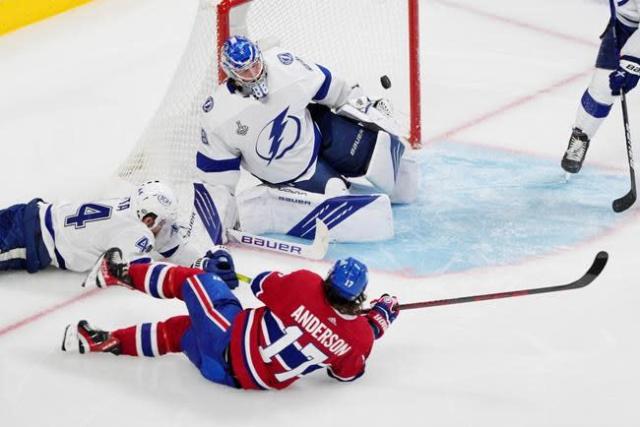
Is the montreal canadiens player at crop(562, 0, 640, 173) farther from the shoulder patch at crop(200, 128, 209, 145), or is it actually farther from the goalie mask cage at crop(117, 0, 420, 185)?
the shoulder patch at crop(200, 128, 209, 145)

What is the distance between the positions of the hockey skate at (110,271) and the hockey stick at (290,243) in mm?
679

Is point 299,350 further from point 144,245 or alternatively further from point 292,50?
point 292,50

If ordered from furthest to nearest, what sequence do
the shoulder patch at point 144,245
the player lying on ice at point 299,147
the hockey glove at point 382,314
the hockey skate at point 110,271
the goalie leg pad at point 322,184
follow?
1. the goalie leg pad at point 322,184
2. the player lying on ice at point 299,147
3. the shoulder patch at point 144,245
4. the hockey skate at point 110,271
5. the hockey glove at point 382,314

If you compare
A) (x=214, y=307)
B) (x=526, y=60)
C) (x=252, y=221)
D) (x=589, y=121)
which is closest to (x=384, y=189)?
(x=252, y=221)

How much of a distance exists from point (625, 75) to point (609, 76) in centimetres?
6

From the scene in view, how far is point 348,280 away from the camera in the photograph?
3771 millimetres

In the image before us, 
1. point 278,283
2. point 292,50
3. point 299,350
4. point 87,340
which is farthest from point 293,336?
point 292,50

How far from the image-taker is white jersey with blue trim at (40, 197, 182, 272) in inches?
177

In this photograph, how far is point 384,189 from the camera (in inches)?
200

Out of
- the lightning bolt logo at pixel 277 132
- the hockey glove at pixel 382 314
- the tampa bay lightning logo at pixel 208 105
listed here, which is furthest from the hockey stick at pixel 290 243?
the hockey glove at pixel 382 314

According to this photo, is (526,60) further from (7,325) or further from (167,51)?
(7,325)

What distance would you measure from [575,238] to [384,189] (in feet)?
2.23

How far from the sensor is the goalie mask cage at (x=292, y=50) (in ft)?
16.6

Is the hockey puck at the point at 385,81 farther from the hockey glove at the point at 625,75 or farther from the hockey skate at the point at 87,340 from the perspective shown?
the hockey skate at the point at 87,340
